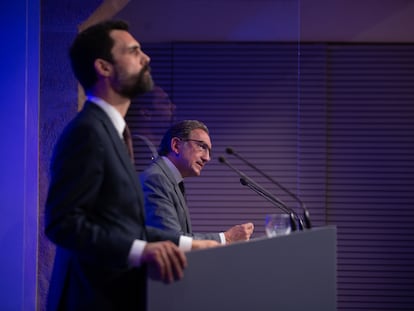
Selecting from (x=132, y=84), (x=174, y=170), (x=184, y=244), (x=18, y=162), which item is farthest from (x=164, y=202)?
(x=132, y=84)

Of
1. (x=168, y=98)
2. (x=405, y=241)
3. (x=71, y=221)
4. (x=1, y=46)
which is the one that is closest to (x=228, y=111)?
(x=168, y=98)

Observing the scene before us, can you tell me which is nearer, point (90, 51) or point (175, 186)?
point (90, 51)

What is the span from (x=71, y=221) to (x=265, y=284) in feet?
2.02

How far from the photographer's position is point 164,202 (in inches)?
114

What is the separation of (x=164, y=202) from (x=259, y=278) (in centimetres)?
123

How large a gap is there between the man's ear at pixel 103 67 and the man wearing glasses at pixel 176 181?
45.3 inches

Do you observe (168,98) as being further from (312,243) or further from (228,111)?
(312,243)

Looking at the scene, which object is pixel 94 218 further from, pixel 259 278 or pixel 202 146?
pixel 202 146

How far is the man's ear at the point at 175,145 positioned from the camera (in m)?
3.26

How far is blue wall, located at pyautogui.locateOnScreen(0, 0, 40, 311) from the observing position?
3365 mm

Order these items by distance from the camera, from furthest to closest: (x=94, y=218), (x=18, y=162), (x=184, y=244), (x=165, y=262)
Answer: (x=18, y=162)
(x=184, y=244)
(x=94, y=218)
(x=165, y=262)

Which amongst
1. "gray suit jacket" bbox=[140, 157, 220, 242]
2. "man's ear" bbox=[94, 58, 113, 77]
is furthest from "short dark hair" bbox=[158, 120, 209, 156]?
"man's ear" bbox=[94, 58, 113, 77]

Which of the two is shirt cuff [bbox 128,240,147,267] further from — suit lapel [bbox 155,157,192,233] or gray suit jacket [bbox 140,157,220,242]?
suit lapel [bbox 155,157,192,233]

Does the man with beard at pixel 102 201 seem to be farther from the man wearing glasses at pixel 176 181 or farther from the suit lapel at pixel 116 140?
the man wearing glasses at pixel 176 181
